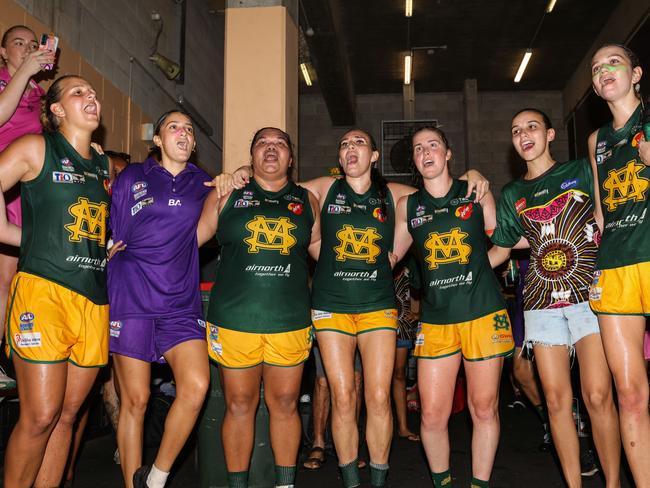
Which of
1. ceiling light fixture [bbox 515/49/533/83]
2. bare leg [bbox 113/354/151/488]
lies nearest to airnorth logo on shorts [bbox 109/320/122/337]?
bare leg [bbox 113/354/151/488]

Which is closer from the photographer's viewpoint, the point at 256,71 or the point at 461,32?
the point at 256,71

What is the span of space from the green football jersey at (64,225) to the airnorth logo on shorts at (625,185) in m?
2.53

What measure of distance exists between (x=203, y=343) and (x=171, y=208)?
0.75m

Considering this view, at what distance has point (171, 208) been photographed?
332 centimetres

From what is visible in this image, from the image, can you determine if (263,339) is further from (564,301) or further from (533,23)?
(533,23)

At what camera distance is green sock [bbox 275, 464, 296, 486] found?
10.9ft

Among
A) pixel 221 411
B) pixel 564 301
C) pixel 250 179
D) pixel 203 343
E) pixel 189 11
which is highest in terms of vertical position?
pixel 189 11

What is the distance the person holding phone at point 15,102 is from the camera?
11.2ft

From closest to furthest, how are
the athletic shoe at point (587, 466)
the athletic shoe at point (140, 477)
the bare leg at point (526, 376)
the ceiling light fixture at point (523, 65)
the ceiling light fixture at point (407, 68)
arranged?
the athletic shoe at point (140, 477) < the athletic shoe at point (587, 466) < the bare leg at point (526, 376) < the ceiling light fixture at point (523, 65) < the ceiling light fixture at point (407, 68)

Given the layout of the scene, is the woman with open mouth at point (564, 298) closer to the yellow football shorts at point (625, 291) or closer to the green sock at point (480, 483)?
the yellow football shorts at point (625, 291)

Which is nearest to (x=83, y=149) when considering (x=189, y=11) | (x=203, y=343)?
(x=203, y=343)

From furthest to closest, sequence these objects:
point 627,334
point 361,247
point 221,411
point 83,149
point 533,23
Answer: point 533,23 < point 221,411 < point 361,247 < point 83,149 < point 627,334

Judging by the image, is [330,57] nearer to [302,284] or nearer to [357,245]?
[357,245]

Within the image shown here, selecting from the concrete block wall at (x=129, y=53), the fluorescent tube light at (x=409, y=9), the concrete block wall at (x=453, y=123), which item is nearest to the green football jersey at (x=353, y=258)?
the concrete block wall at (x=129, y=53)
